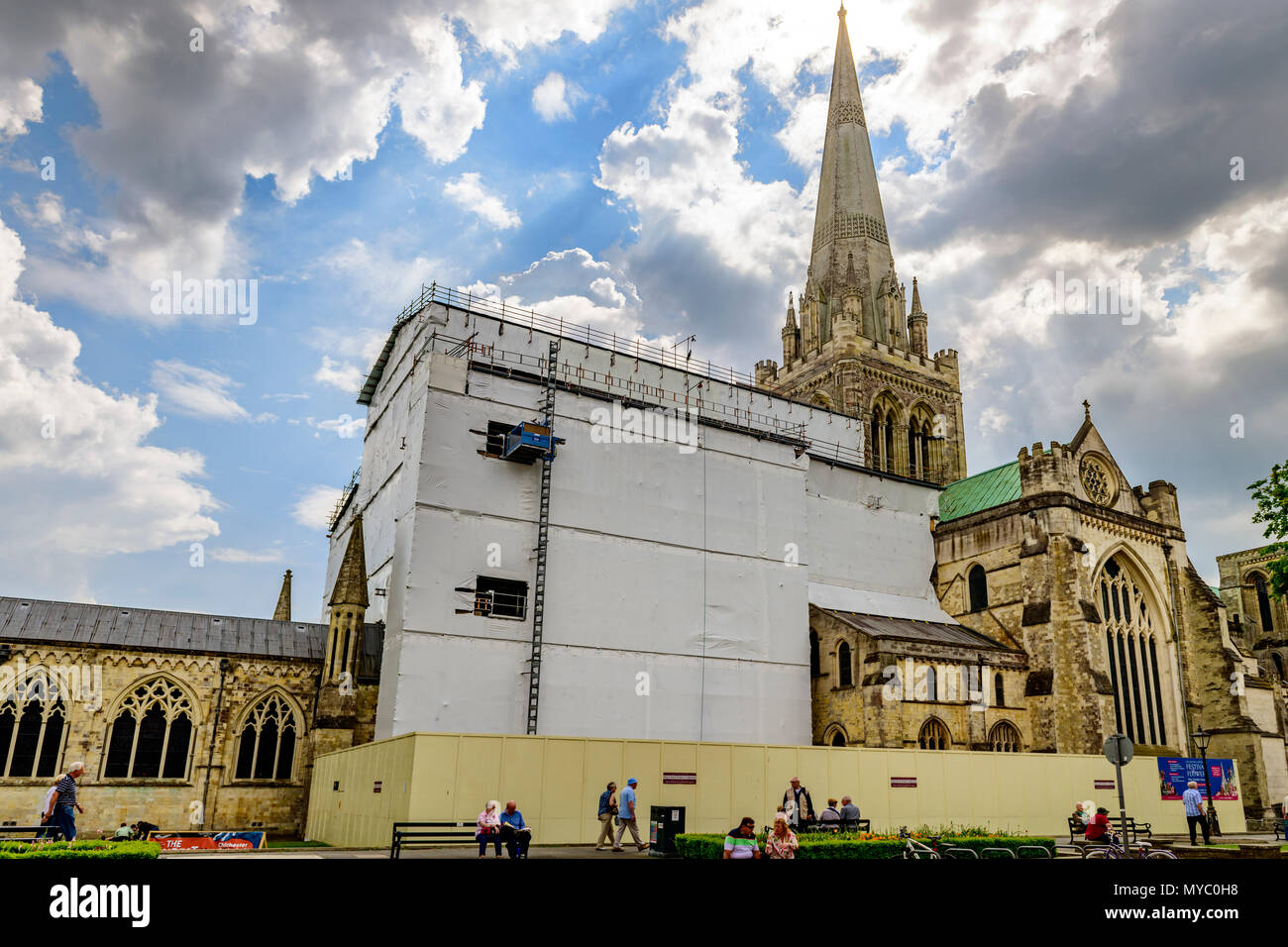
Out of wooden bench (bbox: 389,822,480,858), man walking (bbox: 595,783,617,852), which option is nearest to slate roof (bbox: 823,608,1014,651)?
man walking (bbox: 595,783,617,852)

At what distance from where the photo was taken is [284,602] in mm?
41938

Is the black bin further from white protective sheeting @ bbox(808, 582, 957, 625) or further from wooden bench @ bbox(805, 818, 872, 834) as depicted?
white protective sheeting @ bbox(808, 582, 957, 625)

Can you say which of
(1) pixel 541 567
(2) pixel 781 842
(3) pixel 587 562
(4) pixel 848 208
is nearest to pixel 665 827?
(2) pixel 781 842

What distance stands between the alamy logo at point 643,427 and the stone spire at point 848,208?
2620 cm

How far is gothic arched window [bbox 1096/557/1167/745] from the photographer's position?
135ft

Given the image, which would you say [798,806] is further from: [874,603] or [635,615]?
[874,603]

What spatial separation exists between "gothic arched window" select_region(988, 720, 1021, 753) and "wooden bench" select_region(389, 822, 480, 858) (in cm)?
2420

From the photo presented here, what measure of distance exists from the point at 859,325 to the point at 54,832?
159ft

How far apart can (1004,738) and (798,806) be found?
19581 millimetres

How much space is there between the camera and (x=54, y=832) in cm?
1761

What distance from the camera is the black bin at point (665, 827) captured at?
66.6ft

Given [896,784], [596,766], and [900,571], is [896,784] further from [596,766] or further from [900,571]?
[900,571]
